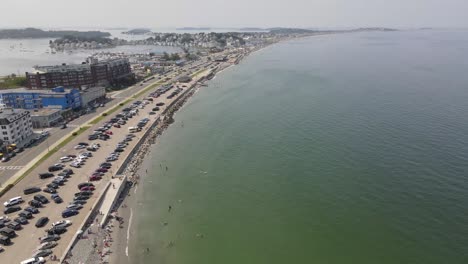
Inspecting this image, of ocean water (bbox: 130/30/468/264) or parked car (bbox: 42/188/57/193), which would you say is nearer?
ocean water (bbox: 130/30/468/264)

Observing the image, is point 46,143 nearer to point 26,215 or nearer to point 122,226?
point 26,215

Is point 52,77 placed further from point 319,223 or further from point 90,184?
point 319,223

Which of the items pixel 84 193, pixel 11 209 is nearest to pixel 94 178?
pixel 84 193

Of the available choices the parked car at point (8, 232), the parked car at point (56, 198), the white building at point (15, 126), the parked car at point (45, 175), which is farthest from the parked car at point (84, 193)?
the white building at point (15, 126)

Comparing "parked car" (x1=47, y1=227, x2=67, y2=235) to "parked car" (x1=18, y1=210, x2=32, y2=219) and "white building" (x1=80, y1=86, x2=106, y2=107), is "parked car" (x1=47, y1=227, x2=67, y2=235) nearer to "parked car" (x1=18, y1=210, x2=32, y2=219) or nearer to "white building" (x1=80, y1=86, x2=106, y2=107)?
"parked car" (x1=18, y1=210, x2=32, y2=219)

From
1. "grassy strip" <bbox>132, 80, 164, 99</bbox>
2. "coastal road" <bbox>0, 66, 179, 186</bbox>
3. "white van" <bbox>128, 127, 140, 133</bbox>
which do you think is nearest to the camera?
"coastal road" <bbox>0, 66, 179, 186</bbox>

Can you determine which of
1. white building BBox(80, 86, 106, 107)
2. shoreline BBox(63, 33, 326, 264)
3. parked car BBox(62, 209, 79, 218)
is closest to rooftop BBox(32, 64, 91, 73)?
white building BBox(80, 86, 106, 107)

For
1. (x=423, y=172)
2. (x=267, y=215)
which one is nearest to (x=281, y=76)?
(x=423, y=172)

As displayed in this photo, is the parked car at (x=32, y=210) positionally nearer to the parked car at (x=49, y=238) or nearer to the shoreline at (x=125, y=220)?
the parked car at (x=49, y=238)
